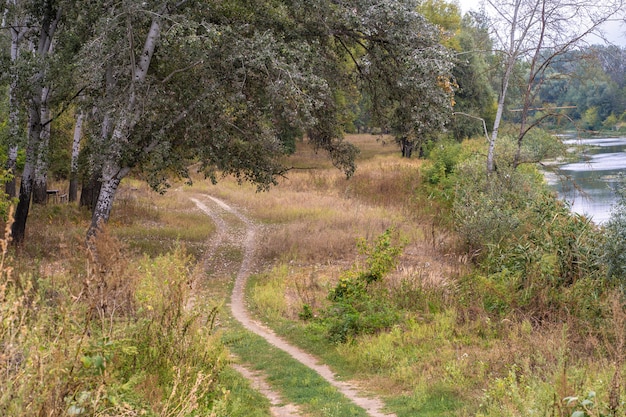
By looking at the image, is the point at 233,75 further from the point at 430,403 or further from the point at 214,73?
the point at 430,403

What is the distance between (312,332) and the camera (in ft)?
35.0

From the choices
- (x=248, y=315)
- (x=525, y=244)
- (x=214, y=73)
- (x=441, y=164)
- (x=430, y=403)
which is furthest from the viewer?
(x=441, y=164)

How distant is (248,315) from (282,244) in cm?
633

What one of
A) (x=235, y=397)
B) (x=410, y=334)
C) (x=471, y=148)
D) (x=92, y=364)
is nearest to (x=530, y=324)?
(x=410, y=334)

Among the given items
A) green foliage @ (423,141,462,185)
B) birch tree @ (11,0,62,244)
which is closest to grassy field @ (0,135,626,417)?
birch tree @ (11,0,62,244)

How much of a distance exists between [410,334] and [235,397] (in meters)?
3.51

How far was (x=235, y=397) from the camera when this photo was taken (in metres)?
7.12

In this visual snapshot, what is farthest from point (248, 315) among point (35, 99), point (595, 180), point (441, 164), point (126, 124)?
point (595, 180)

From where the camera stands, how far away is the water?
24312 mm

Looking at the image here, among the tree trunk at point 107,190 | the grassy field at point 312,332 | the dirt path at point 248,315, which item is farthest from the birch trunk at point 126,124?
the dirt path at point 248,315

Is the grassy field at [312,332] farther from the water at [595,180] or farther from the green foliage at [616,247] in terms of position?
the water at [595,180]

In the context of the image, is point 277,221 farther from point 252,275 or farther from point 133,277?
point 133,277

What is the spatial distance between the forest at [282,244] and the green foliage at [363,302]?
1.6 inches

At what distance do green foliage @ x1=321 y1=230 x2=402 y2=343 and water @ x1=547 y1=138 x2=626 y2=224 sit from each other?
1077 centimetres
